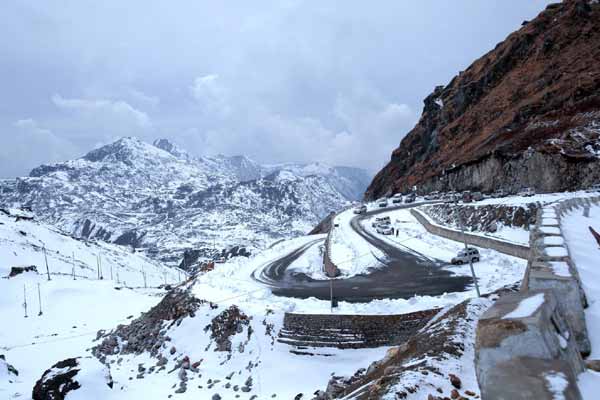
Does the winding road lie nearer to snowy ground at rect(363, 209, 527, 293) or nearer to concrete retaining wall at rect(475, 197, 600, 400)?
snowy ground at rect(363, 209, 527, 293)

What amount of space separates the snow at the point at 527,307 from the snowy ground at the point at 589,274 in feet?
3.02

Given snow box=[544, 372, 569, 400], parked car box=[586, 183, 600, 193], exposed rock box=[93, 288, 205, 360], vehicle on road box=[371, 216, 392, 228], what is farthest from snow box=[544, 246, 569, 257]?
Answer: vehicle on road box=[371, 216, 392, 228]

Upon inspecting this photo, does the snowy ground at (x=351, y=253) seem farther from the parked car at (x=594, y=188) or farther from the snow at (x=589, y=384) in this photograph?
the snow at (x=589, y=384)

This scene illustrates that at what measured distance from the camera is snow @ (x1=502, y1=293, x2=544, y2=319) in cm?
428

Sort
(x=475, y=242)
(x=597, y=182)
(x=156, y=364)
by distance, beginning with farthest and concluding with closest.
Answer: (x=597, y=182) → (x=475, y=242) → (x=156, y=364)

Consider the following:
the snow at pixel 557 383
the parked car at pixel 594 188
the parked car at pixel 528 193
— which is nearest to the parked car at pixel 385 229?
the parked car at pixel 528 193

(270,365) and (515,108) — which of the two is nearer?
(270,365)

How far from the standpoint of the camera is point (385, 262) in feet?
105

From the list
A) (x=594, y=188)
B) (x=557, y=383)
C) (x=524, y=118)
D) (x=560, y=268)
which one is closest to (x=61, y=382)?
(x=560, y=268)

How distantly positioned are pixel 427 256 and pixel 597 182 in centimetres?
1815

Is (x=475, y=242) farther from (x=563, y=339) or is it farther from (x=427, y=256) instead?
(x=563, y=339)

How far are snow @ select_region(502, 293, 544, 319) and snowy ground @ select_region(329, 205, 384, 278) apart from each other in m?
26.0

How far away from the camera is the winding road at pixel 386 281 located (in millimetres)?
23198

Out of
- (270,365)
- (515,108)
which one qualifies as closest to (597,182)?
(515,108)
